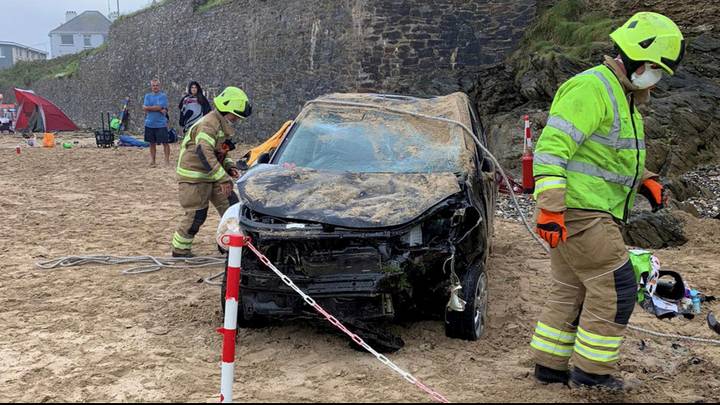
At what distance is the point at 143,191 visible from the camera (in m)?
12.3

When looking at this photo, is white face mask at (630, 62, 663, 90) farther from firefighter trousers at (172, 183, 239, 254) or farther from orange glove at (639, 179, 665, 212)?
firefighter trousers at (172, 183, 239, 254)

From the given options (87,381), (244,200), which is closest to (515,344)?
(244,200)

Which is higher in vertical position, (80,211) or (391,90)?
(391,90)

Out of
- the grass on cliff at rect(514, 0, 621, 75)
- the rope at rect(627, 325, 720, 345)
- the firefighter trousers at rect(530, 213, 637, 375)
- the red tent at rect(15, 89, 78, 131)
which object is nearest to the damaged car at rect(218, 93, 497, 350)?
the firefighter trousers at rect(530, 213, 637, 375)

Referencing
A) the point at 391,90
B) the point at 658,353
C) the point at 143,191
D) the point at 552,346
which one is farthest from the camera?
the point at 391,90

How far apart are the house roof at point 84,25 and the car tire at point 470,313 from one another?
297 feet

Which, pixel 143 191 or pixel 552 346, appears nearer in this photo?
pixel 552 346

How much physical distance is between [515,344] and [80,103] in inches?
1473

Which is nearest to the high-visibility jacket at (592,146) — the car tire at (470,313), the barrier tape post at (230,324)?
the car tire at (470,313)

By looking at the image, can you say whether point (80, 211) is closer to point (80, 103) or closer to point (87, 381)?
point (87, 381)

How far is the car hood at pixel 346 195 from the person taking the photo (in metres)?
4.48

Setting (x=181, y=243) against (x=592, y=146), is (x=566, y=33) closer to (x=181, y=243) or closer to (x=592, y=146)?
(x=181, y=243)

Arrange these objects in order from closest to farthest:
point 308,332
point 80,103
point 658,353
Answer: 1. point 658,353
2. point 308,332
3. point 80,103

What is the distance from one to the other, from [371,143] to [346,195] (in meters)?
1.03
